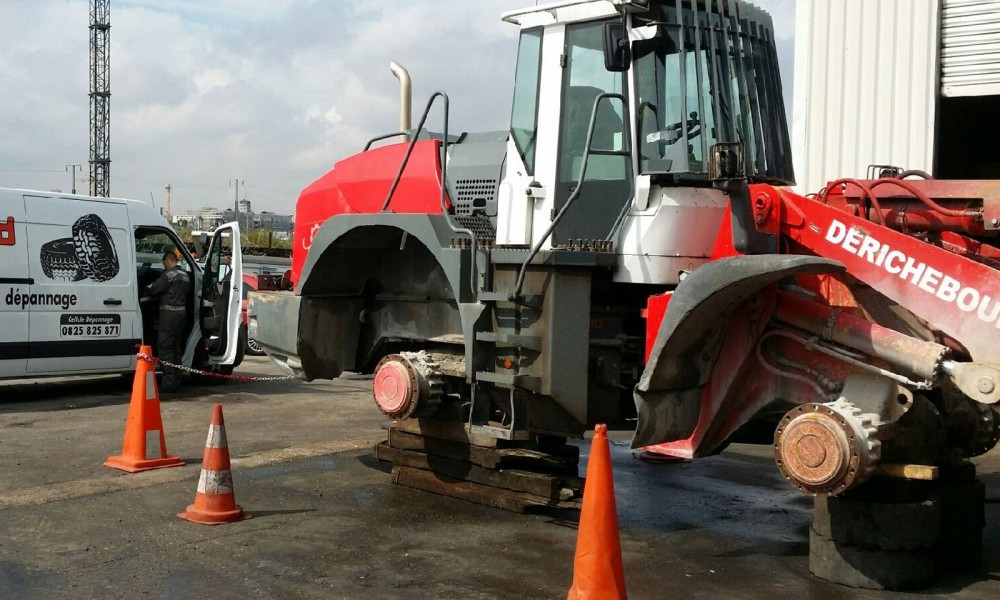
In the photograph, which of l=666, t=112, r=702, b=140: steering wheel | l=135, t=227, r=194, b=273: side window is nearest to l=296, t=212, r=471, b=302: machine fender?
l=666, t=112, r=702, b=140: steering wheel

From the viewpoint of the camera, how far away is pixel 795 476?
16.6 feet

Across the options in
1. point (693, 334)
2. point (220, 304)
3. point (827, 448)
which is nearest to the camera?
point (827, 448)

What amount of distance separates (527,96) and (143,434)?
13.2 ft

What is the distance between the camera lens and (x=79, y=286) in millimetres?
11797

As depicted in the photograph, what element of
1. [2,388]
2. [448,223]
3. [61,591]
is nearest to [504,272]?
[448,223]

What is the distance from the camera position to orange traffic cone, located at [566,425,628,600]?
457cm

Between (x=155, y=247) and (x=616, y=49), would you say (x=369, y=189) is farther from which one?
(x=155, y=247)

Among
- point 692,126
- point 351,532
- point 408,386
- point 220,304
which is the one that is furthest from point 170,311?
point 692,126

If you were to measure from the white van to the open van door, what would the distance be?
0.01 metres

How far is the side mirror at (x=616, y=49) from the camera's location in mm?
6070

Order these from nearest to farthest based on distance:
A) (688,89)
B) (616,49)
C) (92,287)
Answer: (616,49)
(688,89)
(92,287)

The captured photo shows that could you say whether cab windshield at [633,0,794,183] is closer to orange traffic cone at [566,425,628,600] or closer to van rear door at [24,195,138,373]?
orange traffic cone at [566,425,628,600]

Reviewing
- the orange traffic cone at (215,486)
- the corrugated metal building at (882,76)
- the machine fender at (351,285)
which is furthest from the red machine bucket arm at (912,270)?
the corrugated metal building at (882,76)

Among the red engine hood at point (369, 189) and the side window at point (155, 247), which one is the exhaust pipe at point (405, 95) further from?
the side window at point (155, 247)
